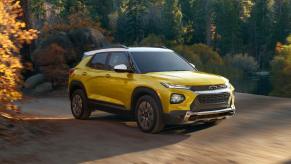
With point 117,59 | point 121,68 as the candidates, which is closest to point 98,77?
point 117,59

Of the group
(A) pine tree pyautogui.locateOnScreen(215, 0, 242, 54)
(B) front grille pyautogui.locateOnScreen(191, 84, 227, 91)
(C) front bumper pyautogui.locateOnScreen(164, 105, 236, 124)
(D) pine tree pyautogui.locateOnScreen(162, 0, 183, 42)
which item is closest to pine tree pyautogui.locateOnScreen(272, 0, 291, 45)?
(A) pine tree pyautogui.locateOnScreen(215, 0, 242, 54)

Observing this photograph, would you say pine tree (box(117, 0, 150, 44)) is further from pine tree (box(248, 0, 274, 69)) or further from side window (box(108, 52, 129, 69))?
side window (box(108, 52, 129, 69))

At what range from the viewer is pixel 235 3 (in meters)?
95.8

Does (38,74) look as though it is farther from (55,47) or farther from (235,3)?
(235,3)

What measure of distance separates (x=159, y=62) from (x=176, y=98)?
162cm

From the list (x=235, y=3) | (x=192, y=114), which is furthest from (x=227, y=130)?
(x=235, y=3)

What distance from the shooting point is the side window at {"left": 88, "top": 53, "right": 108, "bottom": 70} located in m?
12.3

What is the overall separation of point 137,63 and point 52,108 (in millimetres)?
8095

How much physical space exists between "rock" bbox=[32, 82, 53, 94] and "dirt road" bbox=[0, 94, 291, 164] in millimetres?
12790

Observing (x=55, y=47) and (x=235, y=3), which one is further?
(x=235, y=3)

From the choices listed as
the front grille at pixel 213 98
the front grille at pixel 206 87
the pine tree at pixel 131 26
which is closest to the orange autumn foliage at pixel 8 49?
the front grille at pixel 206 87

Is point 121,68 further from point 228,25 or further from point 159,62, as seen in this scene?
point 228,25

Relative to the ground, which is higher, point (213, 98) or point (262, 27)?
point (262, 27)

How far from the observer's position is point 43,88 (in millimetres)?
25281
